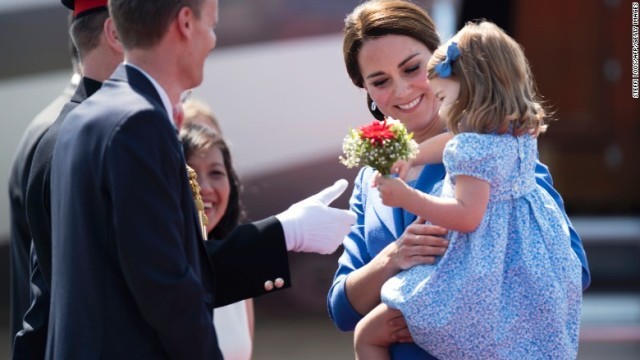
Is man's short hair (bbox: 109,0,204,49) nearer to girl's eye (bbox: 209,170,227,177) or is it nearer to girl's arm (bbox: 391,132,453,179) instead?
girl's arm (bbox: 391,132,453,179)

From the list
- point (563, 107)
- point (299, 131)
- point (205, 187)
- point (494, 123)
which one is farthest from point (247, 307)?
point (563, 107)

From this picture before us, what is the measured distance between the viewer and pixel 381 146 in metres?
2.66

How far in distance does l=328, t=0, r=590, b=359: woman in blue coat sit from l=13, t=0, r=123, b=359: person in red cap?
2.16 feet

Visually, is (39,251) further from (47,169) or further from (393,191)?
(393,191)

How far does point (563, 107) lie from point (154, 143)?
6.45 metres

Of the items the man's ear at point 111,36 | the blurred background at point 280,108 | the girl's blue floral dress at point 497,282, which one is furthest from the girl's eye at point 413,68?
the blurred background at point 280,108

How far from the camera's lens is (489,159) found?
2617 millimetres

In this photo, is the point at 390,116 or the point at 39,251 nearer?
the point at 39,251

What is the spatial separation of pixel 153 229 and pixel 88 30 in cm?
103

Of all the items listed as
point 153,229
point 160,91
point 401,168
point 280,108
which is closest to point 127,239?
point 153,229

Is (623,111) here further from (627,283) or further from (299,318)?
(299,318)

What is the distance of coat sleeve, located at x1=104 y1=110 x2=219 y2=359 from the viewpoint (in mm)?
2221

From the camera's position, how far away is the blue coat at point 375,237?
2816 millimetres

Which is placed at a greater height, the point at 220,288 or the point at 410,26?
the point at 410,26
